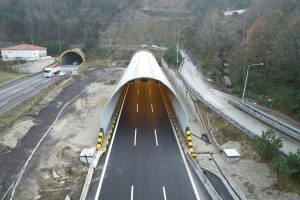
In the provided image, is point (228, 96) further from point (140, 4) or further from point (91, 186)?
point (140, 4)

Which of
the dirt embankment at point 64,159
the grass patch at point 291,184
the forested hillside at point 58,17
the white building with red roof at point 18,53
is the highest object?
the forested hillside at point 58,17

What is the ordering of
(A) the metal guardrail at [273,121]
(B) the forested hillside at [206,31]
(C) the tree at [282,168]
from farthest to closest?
1. (B) the forested hillside at [206,31]
2. (A) the metal guardrail at [273,121]
3. (C) the tree at [282,168]

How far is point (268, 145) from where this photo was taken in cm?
1769

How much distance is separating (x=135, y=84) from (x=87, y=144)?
19.4 m

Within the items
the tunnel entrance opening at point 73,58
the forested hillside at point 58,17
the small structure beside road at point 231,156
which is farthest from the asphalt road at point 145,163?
the forested hillside at point 58,17

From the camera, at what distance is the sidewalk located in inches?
801

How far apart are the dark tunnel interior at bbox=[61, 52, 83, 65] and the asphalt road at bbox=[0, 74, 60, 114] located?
21219mm

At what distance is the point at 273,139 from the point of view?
1747cm

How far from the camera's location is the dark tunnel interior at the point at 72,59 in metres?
75.4

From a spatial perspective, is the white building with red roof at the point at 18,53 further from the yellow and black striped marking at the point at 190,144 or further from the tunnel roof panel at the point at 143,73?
the yellow and black striped marking at the point at 190,144

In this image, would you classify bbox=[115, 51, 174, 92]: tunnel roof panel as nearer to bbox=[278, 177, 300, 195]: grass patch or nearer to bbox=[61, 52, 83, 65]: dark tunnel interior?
bbox=[278, 177, 300, 195]: grass patch

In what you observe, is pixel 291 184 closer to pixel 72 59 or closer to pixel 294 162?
pixel 294 162

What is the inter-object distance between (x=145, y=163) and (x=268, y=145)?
936 centimetres

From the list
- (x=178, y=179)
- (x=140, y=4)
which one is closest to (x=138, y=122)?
(x=178, y=179)
